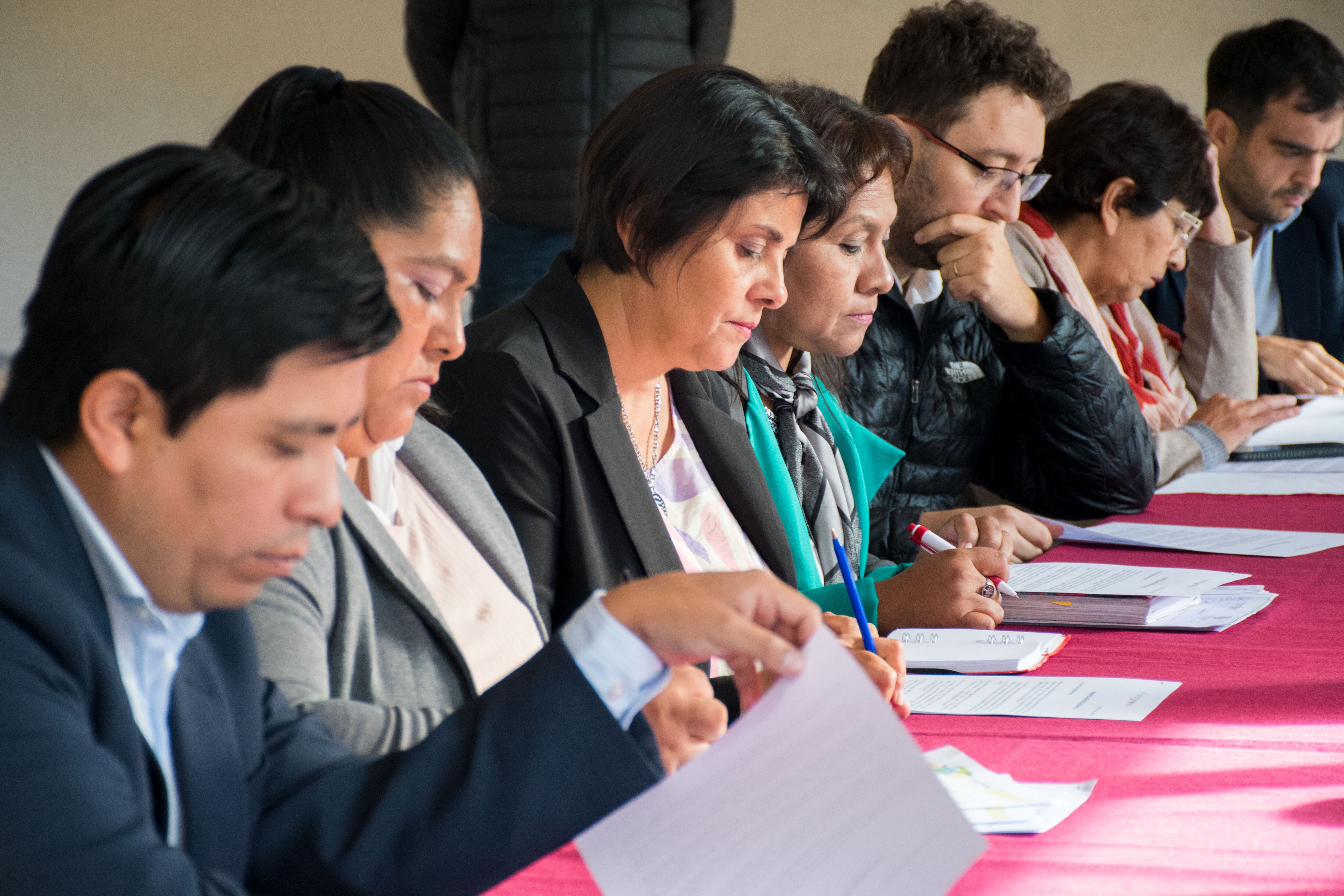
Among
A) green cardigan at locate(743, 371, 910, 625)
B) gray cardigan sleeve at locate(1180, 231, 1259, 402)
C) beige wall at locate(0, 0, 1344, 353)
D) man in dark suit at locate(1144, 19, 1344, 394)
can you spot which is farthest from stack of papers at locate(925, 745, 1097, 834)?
beige wall at locate(0, 0, 1344, 353)

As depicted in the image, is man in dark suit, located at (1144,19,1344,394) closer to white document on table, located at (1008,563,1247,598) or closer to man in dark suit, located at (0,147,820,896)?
white document on table, located at (1008,563,1247,598)

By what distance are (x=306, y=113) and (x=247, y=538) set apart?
53cm

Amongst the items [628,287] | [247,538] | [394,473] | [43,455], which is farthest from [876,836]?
[628,287]

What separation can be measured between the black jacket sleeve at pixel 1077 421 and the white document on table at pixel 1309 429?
1.98 ft

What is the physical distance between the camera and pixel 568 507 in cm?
149

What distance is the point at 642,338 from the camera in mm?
1700

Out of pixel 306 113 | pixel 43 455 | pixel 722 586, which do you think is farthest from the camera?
pixel 306 113

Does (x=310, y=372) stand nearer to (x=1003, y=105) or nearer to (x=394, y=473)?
(x=394, y=473)

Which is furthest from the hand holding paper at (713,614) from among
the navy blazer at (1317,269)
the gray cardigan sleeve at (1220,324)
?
the navy blazer at (1317,269)

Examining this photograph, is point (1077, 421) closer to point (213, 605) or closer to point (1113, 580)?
point (1113, 580)

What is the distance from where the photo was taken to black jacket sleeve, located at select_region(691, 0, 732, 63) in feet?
11.4

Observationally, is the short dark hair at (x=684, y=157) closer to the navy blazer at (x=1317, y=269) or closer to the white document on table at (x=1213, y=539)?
the white document on table at (x=1213, y=539)

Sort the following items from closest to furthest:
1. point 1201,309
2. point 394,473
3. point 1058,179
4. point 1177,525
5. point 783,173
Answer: point 394,473
point 783,173
point 1177,525
point 1058,179
point 1201,309

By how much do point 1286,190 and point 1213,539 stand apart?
224 cm
